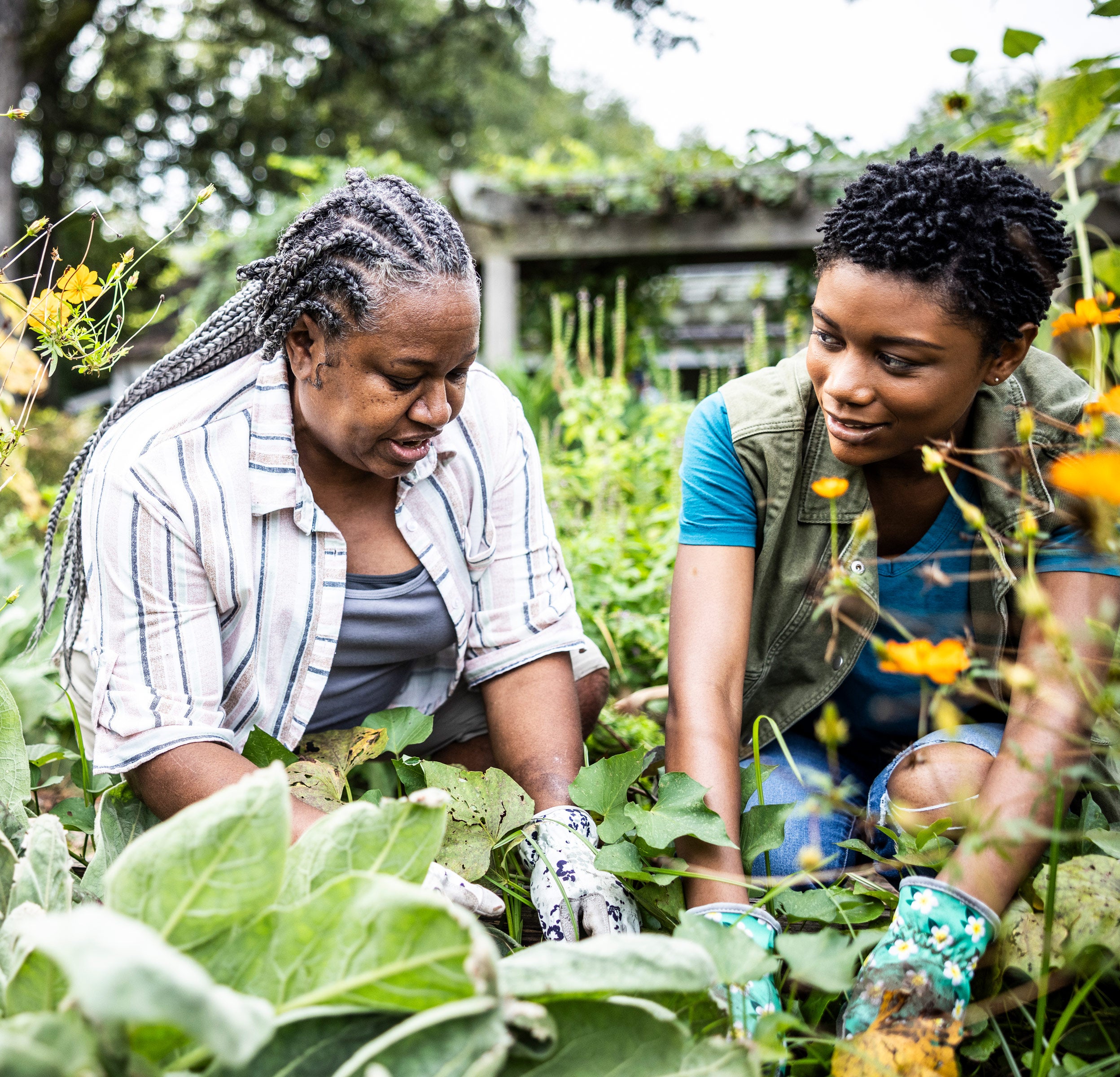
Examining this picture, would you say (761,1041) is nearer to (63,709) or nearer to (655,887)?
(655,887)

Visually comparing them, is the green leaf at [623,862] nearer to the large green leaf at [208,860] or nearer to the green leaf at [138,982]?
the large green leaf at [208,860]

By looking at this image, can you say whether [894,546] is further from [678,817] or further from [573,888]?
[573,888]

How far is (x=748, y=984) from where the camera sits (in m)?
1.08

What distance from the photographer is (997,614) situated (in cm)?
154

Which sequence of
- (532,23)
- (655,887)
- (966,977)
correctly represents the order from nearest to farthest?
1. (966,977)
2. (655,887)
3. (532,23)

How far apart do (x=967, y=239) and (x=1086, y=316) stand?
0.26 m

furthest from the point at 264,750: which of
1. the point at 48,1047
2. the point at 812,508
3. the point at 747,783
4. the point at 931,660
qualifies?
the point at 931,660

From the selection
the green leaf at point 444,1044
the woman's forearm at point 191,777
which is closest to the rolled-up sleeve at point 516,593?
the woman's forearm at point 191,777

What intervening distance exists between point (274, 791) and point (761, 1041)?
0.47 metres

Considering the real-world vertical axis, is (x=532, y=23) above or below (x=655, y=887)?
above

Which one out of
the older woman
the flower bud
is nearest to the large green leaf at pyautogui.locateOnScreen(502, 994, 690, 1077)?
the older woman

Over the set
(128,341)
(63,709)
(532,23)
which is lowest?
(63,709)

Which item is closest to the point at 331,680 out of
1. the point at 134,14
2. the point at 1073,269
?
the point at 1073,269

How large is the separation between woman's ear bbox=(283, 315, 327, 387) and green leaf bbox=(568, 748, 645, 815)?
0.66 metres
